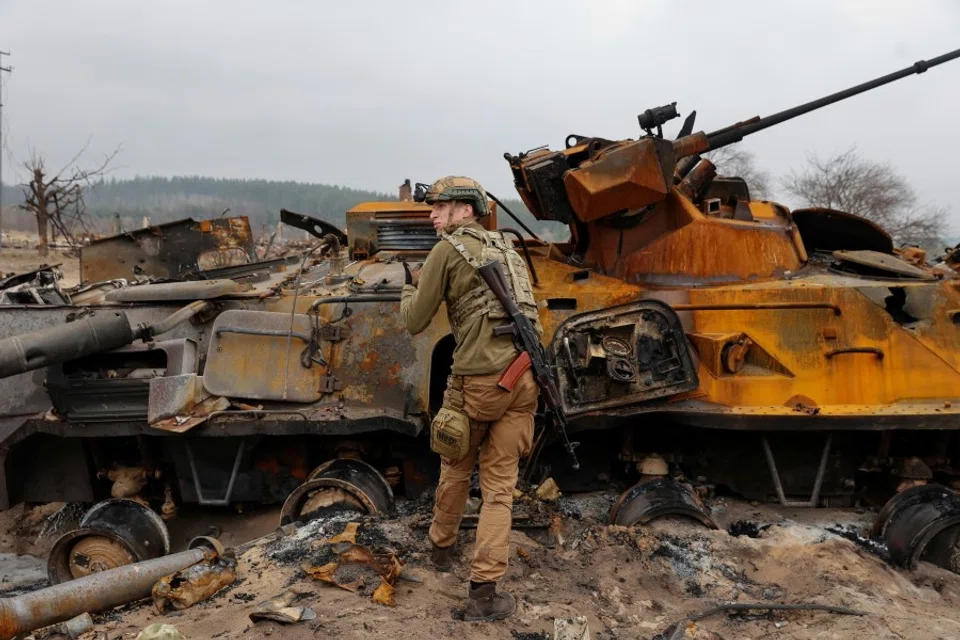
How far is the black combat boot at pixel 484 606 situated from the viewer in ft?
13.4

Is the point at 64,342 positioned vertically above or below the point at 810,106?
below

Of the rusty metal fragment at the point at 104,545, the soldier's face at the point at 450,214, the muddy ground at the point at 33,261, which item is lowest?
the rusty metal fragment at the point at 104,545

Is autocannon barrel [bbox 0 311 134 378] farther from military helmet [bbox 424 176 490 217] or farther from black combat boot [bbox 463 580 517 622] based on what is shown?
black combat boot [bbox 463 580 517 622]

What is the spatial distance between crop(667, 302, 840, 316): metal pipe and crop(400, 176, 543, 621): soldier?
Answer: 1.84m

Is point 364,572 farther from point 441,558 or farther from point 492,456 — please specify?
point 492,456

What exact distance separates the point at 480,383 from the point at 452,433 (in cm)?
31

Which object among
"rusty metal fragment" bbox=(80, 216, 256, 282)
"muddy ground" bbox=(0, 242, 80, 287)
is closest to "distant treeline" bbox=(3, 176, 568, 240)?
"muddy ground" bbox=(0, 242, 80, 287)

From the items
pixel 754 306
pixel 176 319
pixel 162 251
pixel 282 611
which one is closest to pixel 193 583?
pixel 282 611

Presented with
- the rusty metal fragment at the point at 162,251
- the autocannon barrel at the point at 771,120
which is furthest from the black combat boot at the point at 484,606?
the rusty metal fragment at the point at 162,251

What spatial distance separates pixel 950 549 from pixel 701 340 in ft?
7.02

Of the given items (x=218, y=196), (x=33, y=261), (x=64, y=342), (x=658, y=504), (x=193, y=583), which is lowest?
(x=193, y=583)

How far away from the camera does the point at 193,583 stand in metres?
4.49

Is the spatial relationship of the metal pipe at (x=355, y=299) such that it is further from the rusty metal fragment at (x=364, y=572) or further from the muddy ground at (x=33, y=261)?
the muddy ground at (x=33, y=261)

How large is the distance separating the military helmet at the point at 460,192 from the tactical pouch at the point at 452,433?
46.0 inches
